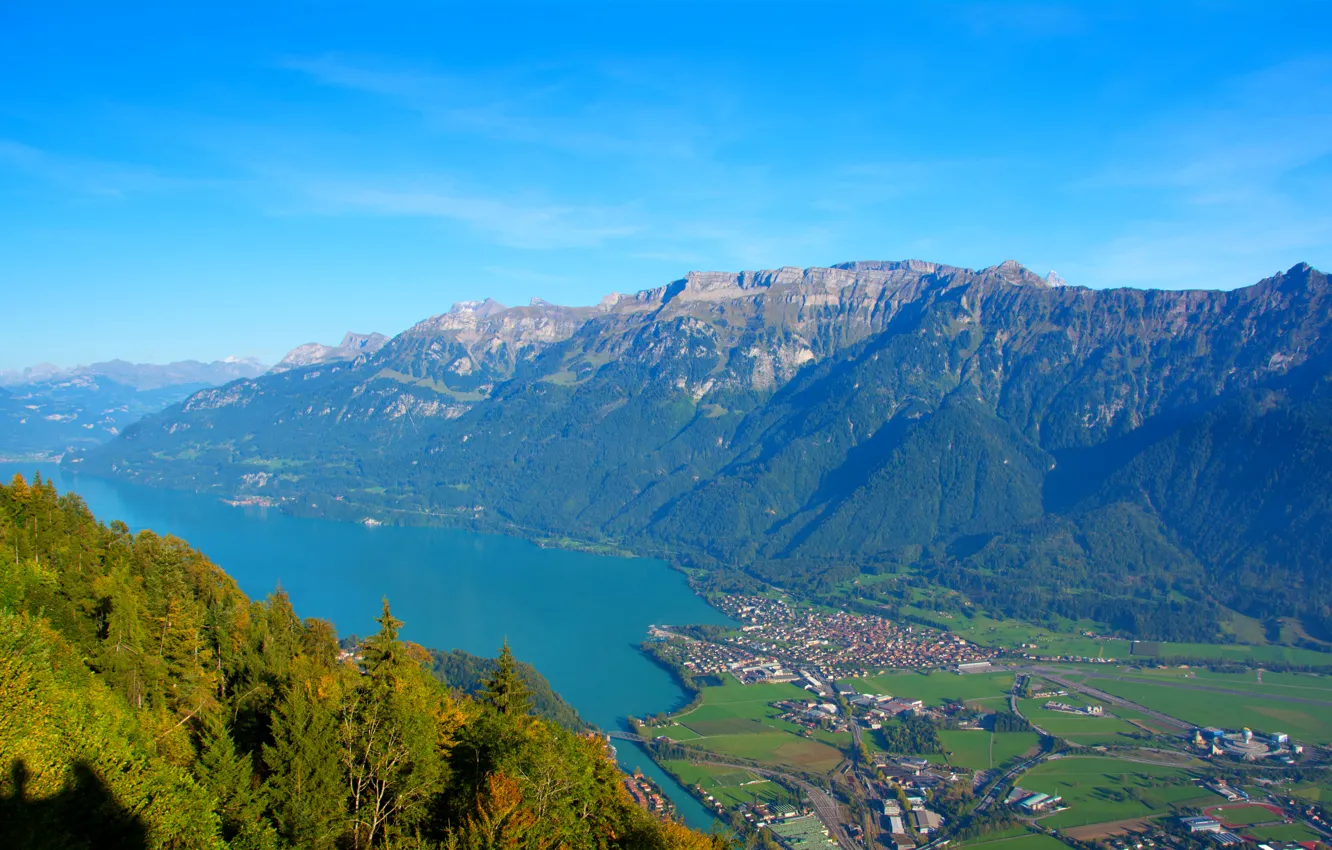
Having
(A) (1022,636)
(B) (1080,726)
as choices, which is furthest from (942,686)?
(A) (1022,636)

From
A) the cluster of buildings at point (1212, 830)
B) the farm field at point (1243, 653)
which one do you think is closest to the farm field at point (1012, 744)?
the cluster of buildings at point (1212, 830)

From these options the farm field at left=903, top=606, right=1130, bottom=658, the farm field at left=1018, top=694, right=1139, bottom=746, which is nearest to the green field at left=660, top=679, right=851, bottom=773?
the farm field at left=1018, top=694, right=1139, bottom=746

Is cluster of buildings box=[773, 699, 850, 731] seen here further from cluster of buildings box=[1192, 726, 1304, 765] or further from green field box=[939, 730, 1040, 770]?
cluster of buildings box=[1192, 726, 1304, 765]

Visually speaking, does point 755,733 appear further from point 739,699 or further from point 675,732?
point 739,699

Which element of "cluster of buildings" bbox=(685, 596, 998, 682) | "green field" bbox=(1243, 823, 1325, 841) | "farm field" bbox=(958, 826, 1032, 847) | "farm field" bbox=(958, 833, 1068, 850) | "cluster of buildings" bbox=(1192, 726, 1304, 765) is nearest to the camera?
"farm field" bbox=(958, 833, 1068, 850)

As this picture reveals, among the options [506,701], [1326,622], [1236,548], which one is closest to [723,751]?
[506,701]

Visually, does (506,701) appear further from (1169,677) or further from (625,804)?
(1169,677)
